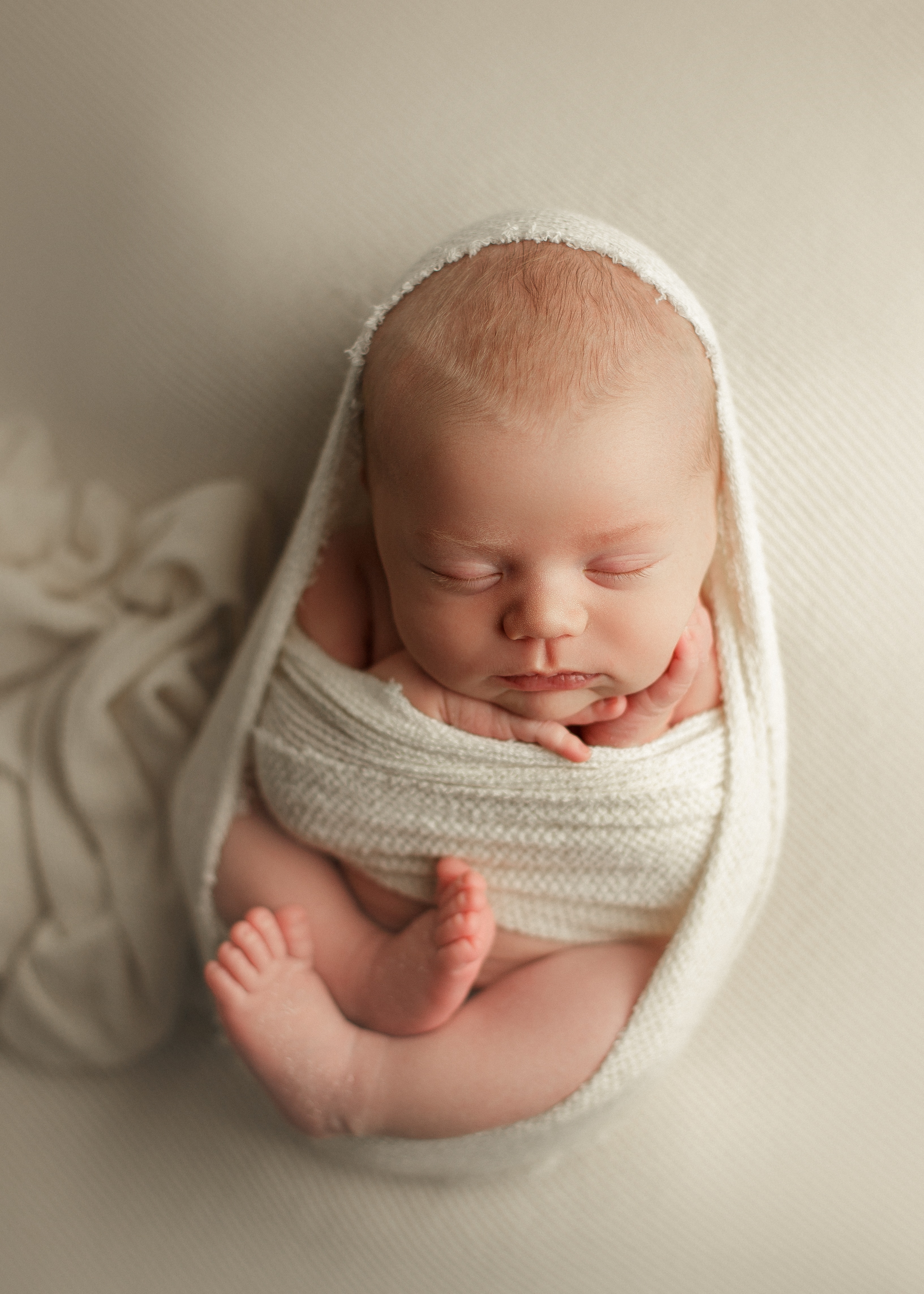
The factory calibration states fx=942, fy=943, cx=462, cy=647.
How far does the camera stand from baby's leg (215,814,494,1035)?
79 cm

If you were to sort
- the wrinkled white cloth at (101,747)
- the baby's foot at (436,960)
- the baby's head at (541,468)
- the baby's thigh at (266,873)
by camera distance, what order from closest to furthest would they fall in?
the baby's head at (541,468) < the baby's foot at (436,960) < the baby's thigh at (266,873) < the wrinkled white cloth at (101,747)

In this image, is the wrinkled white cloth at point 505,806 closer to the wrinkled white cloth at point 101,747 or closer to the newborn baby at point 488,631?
the newborn baby at point 488,631

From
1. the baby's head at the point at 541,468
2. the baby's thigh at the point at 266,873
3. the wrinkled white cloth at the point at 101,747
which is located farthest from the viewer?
the wrinkled white cloth at the point at 101,747

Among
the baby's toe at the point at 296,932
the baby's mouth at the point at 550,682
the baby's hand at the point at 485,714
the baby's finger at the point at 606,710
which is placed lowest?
the baby's toe at the point at 296,932

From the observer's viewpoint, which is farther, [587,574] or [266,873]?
[266,873]

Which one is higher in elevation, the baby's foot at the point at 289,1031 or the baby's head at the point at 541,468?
the baby's head at the point at 541,468

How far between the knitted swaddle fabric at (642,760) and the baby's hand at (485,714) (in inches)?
0.7

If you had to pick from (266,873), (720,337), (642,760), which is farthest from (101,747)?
(720,337)

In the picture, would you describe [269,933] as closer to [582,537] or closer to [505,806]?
[505,806]

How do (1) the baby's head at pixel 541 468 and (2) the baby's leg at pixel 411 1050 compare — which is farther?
(2) the baby's leg at pixel 411 1050

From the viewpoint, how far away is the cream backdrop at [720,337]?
0.96 m

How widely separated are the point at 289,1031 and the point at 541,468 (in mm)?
527

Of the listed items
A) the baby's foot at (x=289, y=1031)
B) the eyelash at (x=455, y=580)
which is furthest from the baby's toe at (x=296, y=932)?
the eyelash at (x=455, y=580)

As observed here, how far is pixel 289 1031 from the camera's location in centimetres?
82
